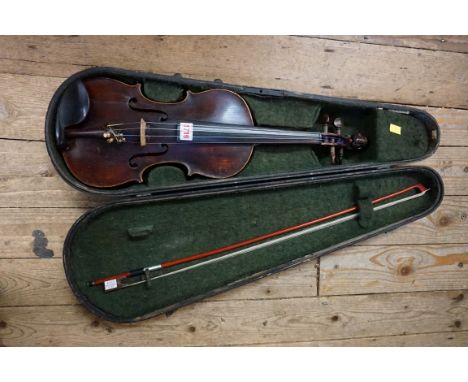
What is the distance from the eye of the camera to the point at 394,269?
5.35 feet

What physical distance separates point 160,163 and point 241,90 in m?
0.44

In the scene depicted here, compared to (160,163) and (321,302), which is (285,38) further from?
(321,302)

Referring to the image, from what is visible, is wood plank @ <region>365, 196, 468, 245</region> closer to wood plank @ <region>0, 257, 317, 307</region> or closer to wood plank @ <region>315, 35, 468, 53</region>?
wood plank @ <region>315, 35, 468, 53</region>

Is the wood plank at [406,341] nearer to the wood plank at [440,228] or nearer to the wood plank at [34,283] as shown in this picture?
the wood plank at [440,228]

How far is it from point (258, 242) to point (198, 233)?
26cm

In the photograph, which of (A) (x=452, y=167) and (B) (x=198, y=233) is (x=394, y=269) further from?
(B) (x=198, y=233)

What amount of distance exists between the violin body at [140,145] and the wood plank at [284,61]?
0.25 meters

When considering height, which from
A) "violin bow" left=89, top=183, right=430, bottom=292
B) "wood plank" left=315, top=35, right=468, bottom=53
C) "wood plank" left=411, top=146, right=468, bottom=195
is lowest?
"violin bow" left=89, top=183, right=430, bottom=292

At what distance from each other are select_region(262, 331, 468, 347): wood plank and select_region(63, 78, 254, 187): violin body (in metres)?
0.92

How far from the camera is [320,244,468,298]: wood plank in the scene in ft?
5.19

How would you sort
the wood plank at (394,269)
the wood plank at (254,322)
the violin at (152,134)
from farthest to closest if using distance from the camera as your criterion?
the wood plank at (394,269)
the wood plank at (254,322)
the violin at (152,134)

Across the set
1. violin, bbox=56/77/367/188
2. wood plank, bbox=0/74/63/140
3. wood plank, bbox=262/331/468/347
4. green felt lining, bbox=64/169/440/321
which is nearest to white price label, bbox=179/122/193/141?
violin, bbox=56/77/367/188

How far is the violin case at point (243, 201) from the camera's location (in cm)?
127

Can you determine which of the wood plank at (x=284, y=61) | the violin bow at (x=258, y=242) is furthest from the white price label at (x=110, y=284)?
the wood plank at (x=284, y=61)
